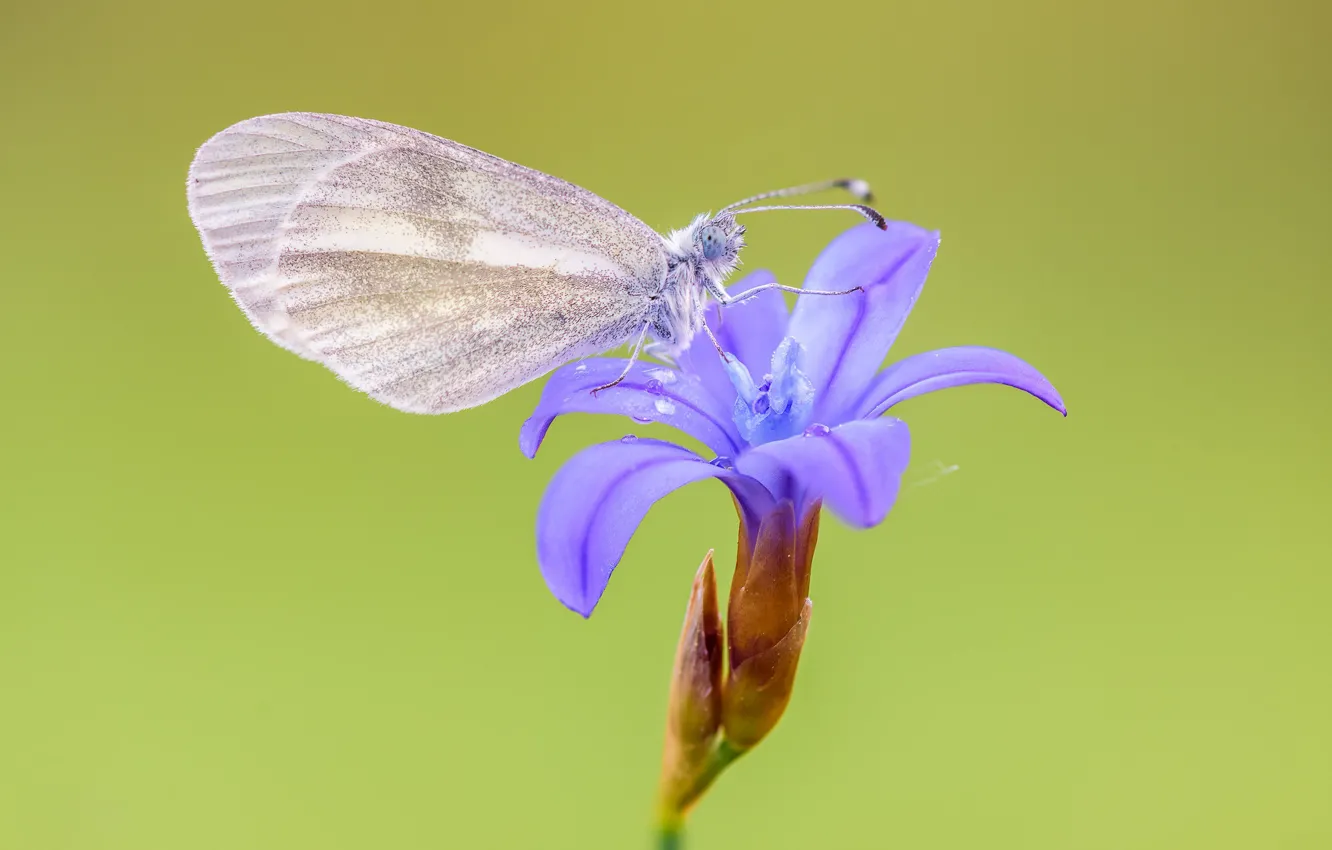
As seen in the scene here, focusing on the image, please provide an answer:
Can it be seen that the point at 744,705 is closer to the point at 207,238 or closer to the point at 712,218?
the point at 712,218

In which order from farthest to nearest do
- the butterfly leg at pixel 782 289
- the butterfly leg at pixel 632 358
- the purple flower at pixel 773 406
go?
1. the butterfly leg at pixel 782 289
2. the butterfly leg at pixel 632 358
3. the purple flower at pixel 773 406

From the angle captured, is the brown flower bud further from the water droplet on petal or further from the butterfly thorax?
the butterfly thorax

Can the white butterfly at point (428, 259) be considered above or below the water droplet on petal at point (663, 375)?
above

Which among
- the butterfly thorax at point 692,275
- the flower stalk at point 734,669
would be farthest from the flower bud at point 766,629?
the butterfly thorax at point 692,275

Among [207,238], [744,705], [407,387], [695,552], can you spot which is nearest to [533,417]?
[407,387]

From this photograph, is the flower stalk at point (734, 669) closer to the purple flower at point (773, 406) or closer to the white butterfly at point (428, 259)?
the purple flower at point (773, 406)

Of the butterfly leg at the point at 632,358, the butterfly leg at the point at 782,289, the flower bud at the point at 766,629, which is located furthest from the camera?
the butterfly leg at the point at 782,289
